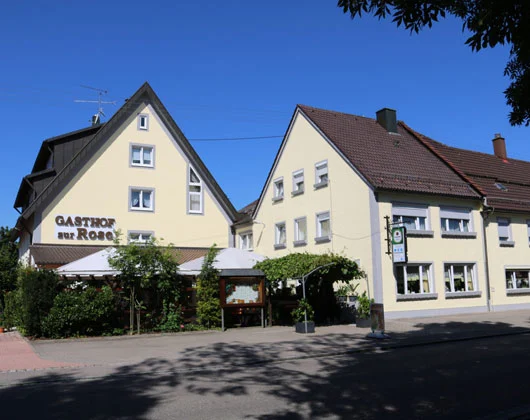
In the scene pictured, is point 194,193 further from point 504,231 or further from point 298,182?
point 504,231

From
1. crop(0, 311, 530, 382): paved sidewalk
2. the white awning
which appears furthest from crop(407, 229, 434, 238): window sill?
the white awning

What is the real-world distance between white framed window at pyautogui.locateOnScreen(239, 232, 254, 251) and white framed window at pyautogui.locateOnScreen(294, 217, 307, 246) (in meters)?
4.88

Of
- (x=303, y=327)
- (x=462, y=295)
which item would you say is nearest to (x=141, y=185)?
(x=303, y=327)

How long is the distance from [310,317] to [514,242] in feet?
42.7

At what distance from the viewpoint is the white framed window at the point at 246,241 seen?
3195 cm

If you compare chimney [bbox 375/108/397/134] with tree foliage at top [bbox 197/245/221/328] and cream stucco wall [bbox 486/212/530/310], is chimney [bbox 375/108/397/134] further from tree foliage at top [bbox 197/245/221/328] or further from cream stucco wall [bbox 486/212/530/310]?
tree foliage at top [bbox 197/245/221/328]

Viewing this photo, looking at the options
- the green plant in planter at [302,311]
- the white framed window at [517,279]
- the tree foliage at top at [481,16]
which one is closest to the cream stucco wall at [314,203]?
the green plant in planter at [302,311]

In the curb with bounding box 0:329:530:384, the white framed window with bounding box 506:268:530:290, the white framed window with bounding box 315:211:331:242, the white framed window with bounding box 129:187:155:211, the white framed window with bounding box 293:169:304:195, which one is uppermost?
the white framed window with bounding box 293:169:304:195

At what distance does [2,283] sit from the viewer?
2562cm

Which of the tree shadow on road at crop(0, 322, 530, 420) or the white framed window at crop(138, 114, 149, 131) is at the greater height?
the white framed window at crop(138, 114, 149, 131)

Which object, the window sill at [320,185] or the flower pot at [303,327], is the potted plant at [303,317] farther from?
the window sill at [320,185]

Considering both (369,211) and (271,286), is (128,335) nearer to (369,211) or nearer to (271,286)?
(271,286)

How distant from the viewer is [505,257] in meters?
25.0

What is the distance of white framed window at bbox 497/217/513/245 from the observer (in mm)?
25203
